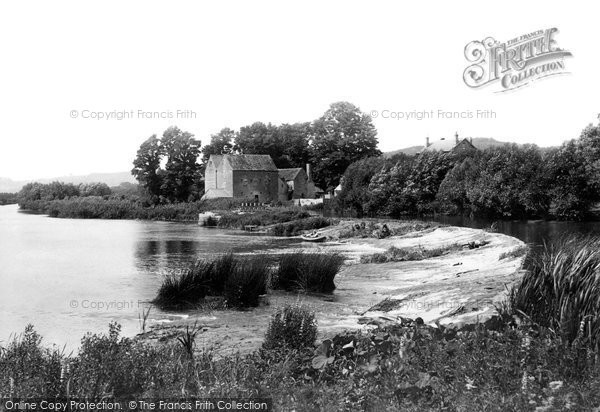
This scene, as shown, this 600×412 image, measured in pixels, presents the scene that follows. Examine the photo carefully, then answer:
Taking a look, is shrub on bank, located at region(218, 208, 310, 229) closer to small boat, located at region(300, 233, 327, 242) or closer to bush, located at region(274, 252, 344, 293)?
small boat, located at region(300, 233, 327, 242)

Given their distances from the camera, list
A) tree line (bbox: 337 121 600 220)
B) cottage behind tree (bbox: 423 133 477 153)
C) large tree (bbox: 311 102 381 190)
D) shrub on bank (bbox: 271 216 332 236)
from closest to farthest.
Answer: tree line (bbox: 337 121 600 220) → shrub on bank (bbox: 271 216 332 236) → cottage behind tree (bbox: 423 133 477 153) → large tree (bbox: 311 102 381 190)

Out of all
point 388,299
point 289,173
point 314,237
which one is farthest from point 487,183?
point 388,299

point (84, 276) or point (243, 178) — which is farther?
point (243, 178)

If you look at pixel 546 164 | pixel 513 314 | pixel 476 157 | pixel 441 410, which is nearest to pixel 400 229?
pixel 546 164

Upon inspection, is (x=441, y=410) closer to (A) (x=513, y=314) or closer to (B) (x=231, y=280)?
(A) (x=513, y=314)

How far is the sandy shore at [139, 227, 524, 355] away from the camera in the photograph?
9805 millimetres

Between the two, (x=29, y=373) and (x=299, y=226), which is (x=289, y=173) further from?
(x=29, y=373)

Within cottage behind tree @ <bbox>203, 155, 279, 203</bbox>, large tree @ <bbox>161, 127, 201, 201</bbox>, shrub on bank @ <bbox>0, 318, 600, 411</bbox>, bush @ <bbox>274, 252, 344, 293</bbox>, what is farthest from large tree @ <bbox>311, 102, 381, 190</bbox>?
Result: shrub on bank @ <bbox>0, 318, 600, 411</bbox>

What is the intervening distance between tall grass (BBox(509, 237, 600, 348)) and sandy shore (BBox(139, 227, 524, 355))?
2.23 feet

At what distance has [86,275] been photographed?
2167 cm

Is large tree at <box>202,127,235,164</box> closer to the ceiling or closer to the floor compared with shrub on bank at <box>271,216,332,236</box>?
closer to the ceiling

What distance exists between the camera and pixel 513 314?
6.52 metres

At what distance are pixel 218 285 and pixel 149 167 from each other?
68.9 metres

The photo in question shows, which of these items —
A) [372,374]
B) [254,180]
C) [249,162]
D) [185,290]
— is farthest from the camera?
[249,162]
